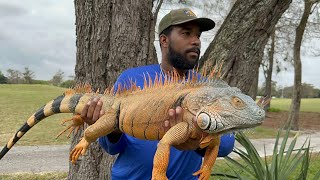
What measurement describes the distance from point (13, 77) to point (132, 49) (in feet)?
162

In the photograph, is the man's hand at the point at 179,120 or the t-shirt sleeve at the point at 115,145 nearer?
the man's hand at the point at 179,120

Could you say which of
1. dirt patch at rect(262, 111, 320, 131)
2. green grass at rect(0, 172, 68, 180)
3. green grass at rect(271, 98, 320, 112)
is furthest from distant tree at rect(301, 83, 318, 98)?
green grass at rect(0, 172, 68, 180)

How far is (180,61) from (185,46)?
0.11 m

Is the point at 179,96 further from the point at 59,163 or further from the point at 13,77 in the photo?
the point at 13,77

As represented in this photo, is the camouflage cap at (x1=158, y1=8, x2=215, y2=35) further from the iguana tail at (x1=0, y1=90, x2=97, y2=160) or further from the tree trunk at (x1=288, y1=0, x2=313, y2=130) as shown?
the tree trunk at (x1=288, y1=0, x2=313, y2=130)

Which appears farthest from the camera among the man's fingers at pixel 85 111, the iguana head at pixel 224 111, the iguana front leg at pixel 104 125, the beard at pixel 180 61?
the beard at pixel 180 61

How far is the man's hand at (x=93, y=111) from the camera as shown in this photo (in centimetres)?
258

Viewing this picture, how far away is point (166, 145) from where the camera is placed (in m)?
2.05

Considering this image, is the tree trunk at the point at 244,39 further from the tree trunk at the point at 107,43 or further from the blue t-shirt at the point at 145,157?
the blue t-shirt at the point at 145,157

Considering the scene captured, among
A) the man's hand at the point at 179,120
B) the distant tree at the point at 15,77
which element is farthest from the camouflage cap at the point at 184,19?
the distant tree at the point at 15,77

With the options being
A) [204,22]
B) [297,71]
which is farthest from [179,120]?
[297,71]

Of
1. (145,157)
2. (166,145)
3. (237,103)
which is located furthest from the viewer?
(145,157)

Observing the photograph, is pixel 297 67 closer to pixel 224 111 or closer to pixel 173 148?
pixel 173 148

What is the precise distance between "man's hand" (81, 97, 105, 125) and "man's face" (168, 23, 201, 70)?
71cm
